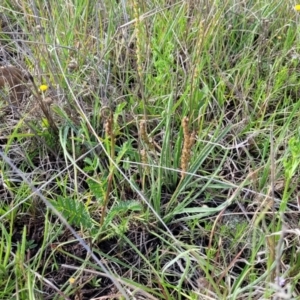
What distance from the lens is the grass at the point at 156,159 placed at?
0.76m

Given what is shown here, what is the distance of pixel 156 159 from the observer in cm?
89

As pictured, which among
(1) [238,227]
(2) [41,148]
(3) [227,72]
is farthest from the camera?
(3) [227,72]

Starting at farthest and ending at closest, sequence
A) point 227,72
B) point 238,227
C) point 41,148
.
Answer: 1. point 227,72
2. point 41,148
3. point 238,227

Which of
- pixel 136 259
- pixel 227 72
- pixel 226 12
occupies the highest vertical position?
pixel 226 12

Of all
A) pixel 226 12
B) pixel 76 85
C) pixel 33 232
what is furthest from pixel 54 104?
pixel 226 12

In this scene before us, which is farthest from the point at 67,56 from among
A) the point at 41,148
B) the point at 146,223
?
the point at 146,223

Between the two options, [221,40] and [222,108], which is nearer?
[222,108]

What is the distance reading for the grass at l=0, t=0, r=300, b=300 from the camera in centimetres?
76

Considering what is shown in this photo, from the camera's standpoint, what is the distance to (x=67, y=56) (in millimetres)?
1171

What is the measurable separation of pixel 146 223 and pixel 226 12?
661mm

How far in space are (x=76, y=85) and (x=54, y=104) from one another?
0.09 metres

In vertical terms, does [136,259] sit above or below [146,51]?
below

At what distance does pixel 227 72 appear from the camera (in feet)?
3.84

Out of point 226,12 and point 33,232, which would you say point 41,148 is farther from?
point 226,12
